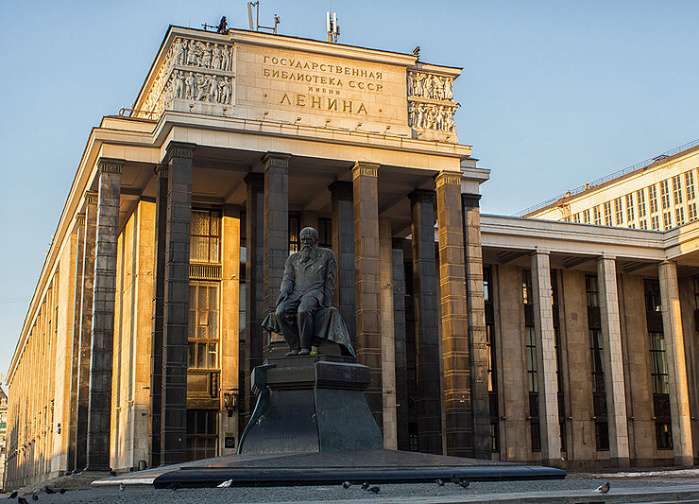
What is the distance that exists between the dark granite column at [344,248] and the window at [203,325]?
622 cm

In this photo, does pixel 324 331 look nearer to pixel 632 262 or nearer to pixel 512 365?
pixel 512 365

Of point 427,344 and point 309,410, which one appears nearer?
point 309,410

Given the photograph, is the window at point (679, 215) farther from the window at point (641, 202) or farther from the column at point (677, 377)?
the column at point (677, 377)

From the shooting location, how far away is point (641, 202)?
76.7 meters

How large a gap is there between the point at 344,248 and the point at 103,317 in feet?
34.7

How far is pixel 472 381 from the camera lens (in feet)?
122

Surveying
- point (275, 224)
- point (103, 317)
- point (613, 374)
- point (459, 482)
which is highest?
point (275, 224)

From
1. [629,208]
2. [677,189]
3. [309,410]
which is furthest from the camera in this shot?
[629,208]

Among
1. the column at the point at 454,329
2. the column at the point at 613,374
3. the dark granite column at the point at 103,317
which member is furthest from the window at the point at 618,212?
the dark granite column at the point at 103,317

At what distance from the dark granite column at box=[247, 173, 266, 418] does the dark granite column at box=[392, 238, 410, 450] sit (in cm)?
876

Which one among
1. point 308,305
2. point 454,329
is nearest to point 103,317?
point 454,329

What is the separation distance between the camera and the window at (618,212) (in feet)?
258

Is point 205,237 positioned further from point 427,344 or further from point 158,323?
point 427,344

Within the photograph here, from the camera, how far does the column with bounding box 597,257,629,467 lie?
152ft
